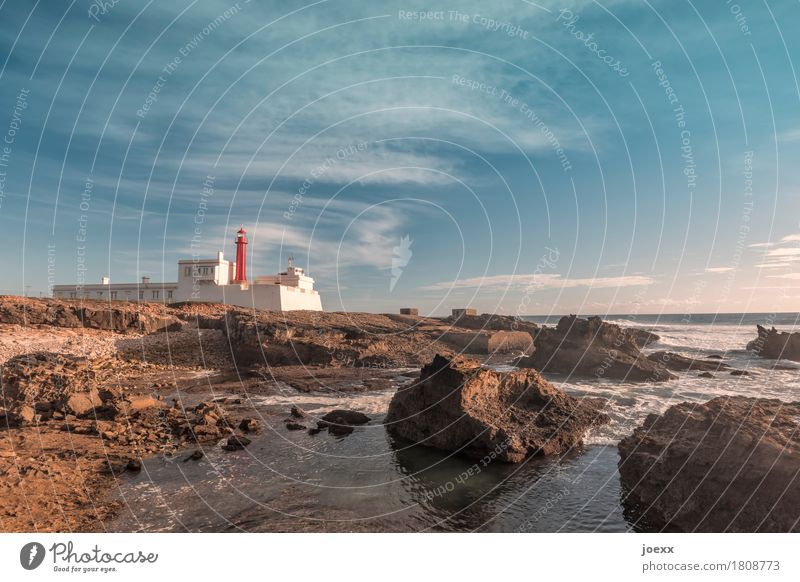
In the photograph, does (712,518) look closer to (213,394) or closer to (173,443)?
(173,443)

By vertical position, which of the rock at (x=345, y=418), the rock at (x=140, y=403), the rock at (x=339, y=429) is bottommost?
the rock at (x=339, y=429)

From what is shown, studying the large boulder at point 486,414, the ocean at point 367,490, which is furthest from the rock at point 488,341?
the ocean at point 367,490

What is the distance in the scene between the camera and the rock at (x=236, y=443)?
1263 centimetres

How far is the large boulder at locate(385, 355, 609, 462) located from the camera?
12.4 meters

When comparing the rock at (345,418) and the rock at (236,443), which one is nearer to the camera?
the rock at (236,443)

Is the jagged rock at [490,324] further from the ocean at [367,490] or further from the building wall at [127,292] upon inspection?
the building wall at [127,292]

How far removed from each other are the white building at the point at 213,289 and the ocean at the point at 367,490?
156 ft

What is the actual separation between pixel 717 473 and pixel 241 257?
64.8 meters

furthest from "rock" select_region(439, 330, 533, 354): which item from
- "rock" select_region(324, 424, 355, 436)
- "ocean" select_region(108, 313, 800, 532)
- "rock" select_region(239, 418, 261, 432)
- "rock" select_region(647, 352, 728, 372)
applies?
"rock" select_region(239, 418, 261, 432)

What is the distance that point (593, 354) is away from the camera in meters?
28.2

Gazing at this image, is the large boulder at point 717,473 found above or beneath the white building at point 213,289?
beneath

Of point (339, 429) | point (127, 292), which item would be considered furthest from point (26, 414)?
point (127, 292)

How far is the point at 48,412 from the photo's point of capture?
14.0m

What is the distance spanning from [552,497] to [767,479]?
410cm
